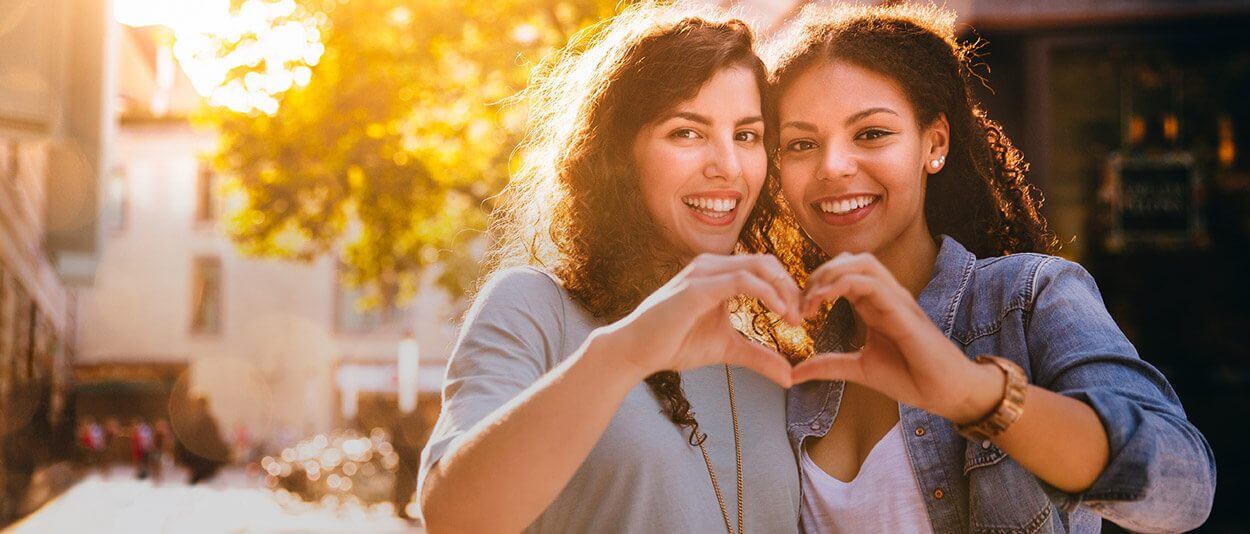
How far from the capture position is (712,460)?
2.30 meters

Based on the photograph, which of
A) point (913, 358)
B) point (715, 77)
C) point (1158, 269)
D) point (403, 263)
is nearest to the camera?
point (913, 358)

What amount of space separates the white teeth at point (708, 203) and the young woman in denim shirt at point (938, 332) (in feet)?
A: 0.81

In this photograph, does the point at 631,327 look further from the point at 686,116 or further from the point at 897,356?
the point at 686,116

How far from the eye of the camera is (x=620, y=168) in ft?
8.40

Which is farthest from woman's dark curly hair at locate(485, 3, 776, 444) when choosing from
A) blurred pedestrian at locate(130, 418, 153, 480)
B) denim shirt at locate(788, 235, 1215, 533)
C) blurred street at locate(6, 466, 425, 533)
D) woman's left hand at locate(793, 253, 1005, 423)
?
blurred pedestrian at locate(130, 418, 153, 480)

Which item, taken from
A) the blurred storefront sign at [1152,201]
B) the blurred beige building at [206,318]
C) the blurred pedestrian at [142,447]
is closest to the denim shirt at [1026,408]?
the blurred storefront sign at [1152,201]

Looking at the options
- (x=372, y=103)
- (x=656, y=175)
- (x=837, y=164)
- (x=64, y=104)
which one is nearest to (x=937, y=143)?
(x=837, y=164)

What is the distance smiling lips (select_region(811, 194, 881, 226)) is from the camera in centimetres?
260

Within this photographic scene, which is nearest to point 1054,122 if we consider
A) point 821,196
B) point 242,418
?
point 821,196

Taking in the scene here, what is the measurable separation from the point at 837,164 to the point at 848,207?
0.12 metres

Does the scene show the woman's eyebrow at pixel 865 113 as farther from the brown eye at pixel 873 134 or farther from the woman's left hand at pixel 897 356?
the woman's left hand at pixel 897 356

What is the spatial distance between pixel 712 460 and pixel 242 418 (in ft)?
107

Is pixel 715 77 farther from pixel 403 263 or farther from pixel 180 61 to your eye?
pixel 403 263

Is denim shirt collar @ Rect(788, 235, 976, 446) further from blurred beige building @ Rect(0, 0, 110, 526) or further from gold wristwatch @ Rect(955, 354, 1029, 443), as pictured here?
blurred beige building @ Rect(0, 0, 110, 526)
